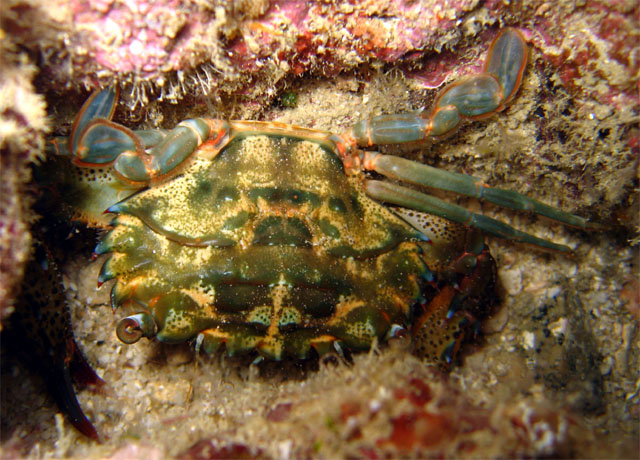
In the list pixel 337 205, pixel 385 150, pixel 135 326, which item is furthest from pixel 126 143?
pixel 385 150

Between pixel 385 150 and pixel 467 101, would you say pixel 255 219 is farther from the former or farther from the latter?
pixel 467 101

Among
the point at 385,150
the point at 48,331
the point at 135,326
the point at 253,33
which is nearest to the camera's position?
the point at 253,33

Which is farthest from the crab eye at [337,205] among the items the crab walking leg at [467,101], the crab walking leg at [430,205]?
the crab walking leg at [467,101]

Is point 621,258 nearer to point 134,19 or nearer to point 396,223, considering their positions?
point 396,223

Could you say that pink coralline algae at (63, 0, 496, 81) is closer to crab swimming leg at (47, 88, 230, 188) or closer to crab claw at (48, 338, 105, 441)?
crab swimming leg at (47, 88, 230, 188)

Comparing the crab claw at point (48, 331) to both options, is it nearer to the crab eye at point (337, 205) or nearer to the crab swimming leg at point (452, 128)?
the crab eye at point (337, 205)

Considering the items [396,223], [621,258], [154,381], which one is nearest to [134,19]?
[396,223]
